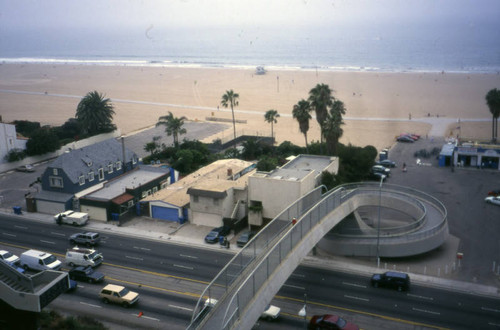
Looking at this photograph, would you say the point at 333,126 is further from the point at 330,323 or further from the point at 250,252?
the point at 250,252

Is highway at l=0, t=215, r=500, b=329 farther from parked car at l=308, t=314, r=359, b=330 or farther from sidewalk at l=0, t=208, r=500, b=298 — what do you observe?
parked car at l=308, t=314, r=359, b=330

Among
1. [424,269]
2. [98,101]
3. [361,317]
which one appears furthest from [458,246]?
[98,101]

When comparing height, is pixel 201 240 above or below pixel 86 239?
below

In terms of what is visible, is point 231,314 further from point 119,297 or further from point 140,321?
point 119,297

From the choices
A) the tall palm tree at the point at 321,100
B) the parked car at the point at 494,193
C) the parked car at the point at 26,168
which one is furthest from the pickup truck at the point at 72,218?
the parked car at the point at 494,193

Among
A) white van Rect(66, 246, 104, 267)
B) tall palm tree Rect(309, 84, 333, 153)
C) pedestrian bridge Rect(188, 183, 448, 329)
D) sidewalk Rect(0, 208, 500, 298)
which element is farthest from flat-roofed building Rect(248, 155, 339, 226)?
white van Rect(66, 246, 104, 267)

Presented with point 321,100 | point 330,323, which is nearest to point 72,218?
point 330,323
